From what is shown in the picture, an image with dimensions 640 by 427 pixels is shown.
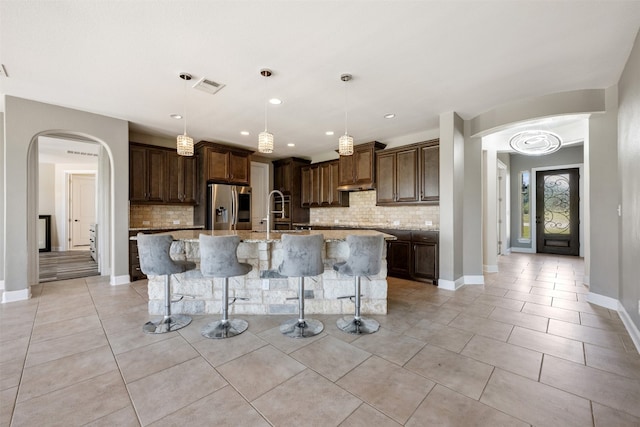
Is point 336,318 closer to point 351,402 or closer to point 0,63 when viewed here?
point 351,402

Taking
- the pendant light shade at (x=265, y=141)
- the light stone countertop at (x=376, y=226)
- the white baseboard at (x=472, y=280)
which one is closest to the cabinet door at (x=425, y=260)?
the light stone countertop at (x=376, y=226)

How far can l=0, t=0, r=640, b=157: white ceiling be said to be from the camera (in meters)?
2.04

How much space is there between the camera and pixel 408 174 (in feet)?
16.1

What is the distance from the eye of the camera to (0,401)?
167cm

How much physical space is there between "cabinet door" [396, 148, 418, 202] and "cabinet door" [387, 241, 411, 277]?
0.82 m

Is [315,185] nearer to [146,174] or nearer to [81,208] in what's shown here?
[146,174]

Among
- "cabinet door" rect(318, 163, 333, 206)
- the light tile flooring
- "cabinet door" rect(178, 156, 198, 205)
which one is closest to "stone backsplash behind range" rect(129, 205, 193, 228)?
"cabinet door" rect(178, 156, 198, 205)

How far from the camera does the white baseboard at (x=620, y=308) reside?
239 cm

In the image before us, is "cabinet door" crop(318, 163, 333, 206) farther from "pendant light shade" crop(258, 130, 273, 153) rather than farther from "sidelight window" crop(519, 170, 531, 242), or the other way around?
"sidelight window" crop(519, 170, 531, 242)

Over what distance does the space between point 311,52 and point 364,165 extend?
324cm

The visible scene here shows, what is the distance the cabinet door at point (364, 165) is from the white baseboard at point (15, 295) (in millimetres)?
5314

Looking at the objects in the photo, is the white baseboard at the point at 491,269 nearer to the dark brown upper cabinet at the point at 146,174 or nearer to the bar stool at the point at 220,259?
the bar stool at the point at 220,259

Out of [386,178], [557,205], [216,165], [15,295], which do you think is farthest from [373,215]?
[15,295]

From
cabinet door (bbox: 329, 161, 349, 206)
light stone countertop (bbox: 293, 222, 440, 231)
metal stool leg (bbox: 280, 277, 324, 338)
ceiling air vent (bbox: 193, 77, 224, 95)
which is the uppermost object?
ceiling air vent (bbox: 193, 77, 224, 95)
